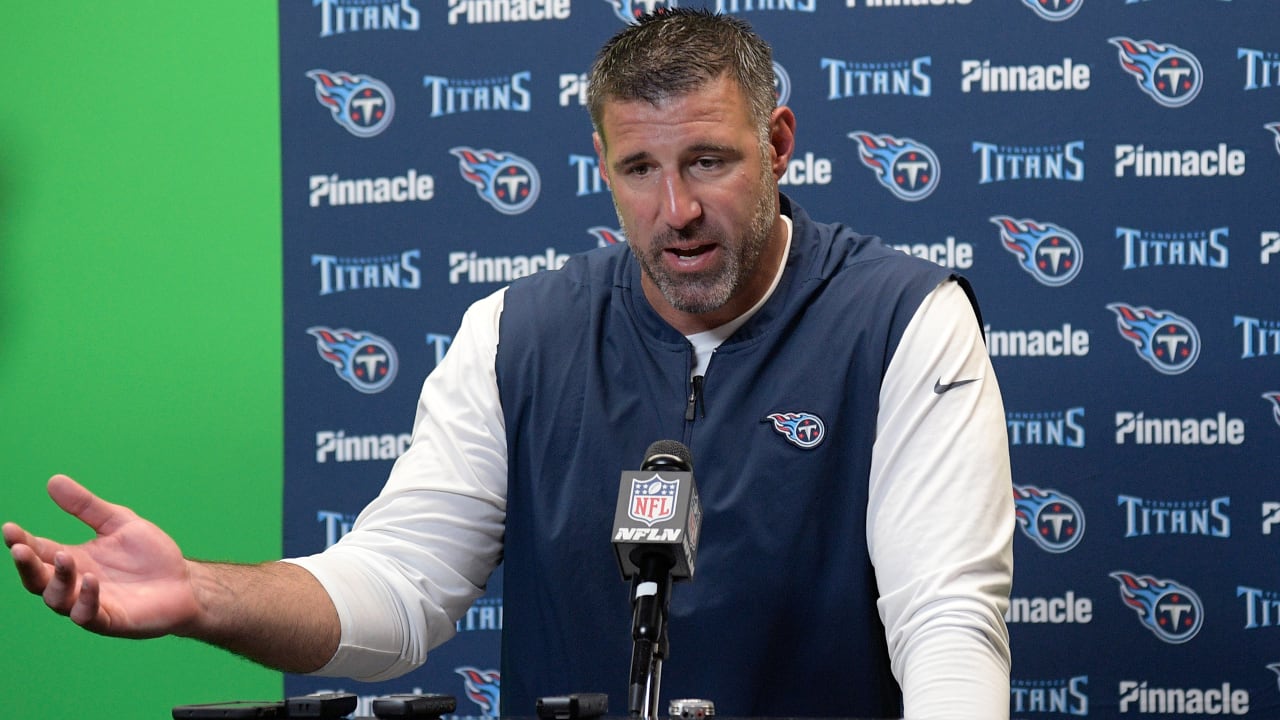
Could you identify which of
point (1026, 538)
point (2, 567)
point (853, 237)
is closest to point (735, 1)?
point (853, 237)

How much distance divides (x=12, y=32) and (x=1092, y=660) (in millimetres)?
2854

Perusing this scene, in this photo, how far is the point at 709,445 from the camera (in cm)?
174

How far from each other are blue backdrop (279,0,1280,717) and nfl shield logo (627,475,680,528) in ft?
5.86

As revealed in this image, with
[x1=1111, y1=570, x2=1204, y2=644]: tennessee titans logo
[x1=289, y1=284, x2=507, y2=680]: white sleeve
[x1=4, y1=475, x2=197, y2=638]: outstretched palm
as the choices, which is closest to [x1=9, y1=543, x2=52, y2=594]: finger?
[x1=4, y1=475, x2=197, y2=638]: outstretched palm

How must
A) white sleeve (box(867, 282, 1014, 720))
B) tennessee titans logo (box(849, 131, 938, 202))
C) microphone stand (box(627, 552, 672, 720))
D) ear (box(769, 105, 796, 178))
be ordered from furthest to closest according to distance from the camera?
tennessee titans logo (box(849, 131, 938, 202)) → ear (box(769, 105, 796, 178)) → white sleeve (box(867, 282, 1014, 720)) → microphone stand (box(627, 552, 672, 720))

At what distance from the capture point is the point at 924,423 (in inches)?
64.4

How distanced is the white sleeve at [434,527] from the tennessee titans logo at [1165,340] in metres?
1.47

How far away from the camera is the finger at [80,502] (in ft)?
4.05

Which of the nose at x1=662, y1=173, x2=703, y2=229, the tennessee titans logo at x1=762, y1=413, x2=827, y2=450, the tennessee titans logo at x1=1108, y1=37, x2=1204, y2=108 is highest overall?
the tennessee titans logo at x1=1108, y1=37, x2=1204, y2=108

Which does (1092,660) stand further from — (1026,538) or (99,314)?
(99,314)

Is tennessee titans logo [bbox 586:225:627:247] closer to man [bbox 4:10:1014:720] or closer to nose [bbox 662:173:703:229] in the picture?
man [bbox 4:10:1014:720]

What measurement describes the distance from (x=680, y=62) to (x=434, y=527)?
71cm

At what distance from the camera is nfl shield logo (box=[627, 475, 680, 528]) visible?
1.09 metres

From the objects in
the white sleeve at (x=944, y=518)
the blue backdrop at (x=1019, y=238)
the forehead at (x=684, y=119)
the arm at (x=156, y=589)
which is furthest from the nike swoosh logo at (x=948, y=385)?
the blue backdrop at (x=1019, y=238)
